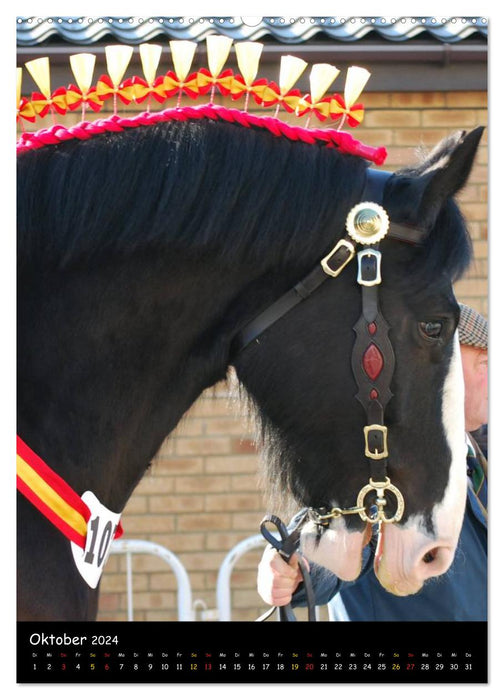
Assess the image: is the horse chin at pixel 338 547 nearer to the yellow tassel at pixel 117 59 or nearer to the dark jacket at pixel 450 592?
the dark jacket at pixel 450 592

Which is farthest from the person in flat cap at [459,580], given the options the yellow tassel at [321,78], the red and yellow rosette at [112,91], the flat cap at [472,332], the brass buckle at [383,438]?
the red and yellow rosette at [112,91]

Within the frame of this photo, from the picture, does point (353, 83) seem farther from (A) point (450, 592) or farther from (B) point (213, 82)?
(A) point (450, 592)

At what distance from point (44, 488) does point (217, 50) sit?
0.85 m

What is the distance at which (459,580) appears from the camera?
2.31 m

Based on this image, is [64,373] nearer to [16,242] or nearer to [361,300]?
[16,242]

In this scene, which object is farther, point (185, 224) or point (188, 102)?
point (188, 102)

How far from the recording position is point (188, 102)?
361cm

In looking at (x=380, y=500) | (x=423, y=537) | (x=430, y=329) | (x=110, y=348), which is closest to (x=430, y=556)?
(x=423, y=537)

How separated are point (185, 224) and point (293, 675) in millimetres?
885

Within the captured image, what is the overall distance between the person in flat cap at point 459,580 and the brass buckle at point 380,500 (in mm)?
409

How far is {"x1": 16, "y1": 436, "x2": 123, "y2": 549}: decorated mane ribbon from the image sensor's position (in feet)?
5.26

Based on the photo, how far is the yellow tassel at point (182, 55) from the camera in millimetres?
1783

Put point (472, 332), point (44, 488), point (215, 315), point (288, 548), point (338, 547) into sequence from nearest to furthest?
point (44, 488), point (215, 315), point (338, 547), point (288, 548), point (472, 332)
